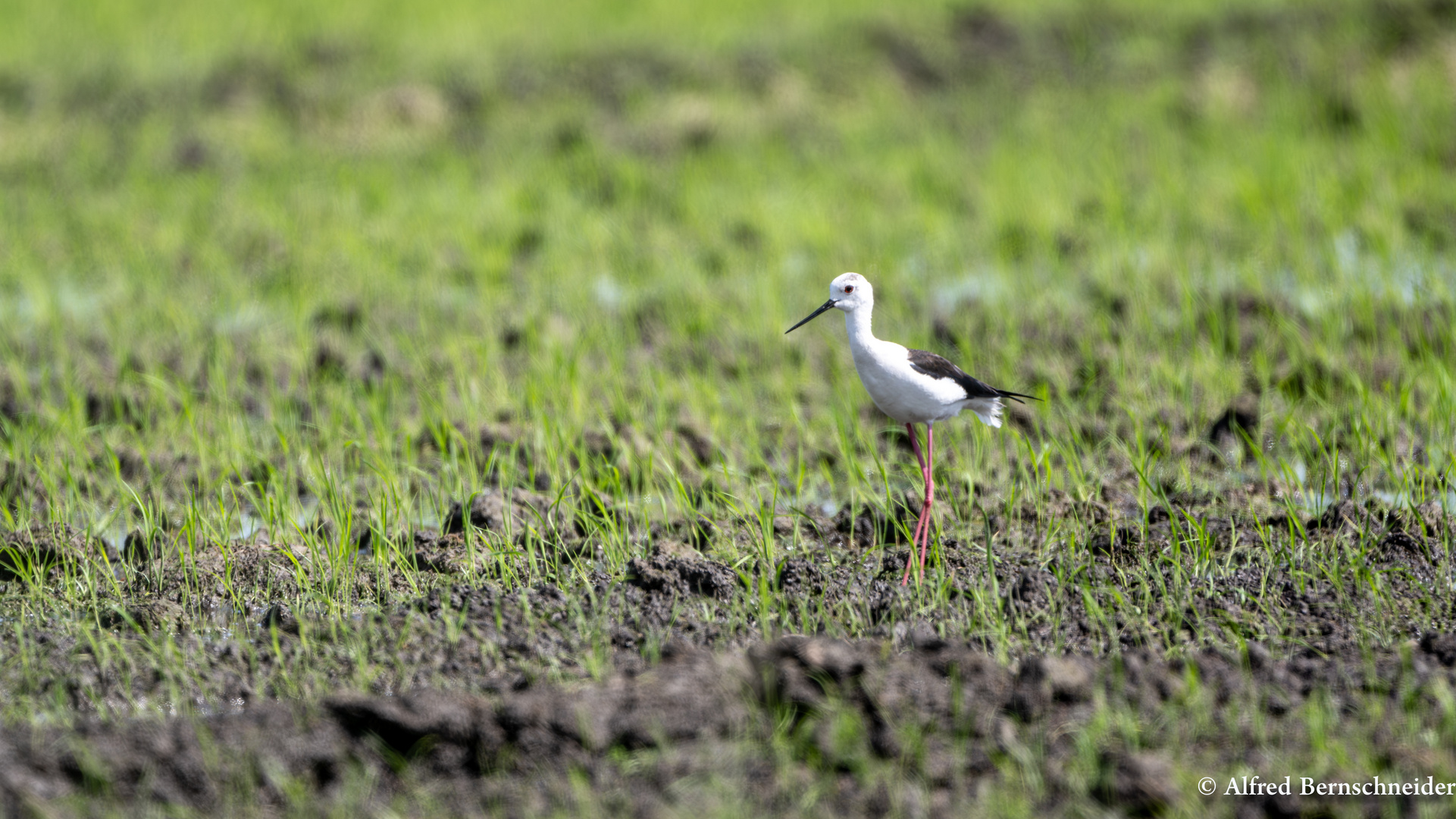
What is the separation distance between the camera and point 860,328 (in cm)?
351

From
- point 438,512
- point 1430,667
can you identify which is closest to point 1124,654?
point 1430,667

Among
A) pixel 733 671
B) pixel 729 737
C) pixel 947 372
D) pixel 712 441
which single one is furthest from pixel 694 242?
pixel 729 737

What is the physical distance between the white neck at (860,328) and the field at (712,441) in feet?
2.19

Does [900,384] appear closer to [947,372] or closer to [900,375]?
[900,375]

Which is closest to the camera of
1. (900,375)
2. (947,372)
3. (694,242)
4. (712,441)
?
(900,375)

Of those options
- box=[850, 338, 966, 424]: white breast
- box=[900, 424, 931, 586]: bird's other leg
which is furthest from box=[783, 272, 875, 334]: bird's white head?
box=[900, 424, 931, 586]: bird's other leg

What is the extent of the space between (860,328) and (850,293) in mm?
98

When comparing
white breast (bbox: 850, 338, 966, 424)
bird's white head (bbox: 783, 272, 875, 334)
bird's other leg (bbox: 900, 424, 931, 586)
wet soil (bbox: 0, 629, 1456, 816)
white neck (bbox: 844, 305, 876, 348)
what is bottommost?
wet soil (bbox: 0, 629, 1456, 816)

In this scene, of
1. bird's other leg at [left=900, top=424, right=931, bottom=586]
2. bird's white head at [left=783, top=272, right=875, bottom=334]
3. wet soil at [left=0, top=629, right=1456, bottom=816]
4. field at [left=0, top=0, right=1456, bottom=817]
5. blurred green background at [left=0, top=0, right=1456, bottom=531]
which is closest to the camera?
wet soil at [left=0, top=629, right=1456, bottom=816]

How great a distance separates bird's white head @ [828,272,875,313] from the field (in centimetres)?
75

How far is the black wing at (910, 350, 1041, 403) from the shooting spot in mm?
3561

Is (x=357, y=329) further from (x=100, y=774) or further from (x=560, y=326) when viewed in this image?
(x=100, y=774)

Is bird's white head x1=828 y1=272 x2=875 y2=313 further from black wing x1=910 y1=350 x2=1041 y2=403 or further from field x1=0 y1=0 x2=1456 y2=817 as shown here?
field x1=0 y1=0 x2=1456 y2=817

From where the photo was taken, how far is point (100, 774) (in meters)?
2.62
